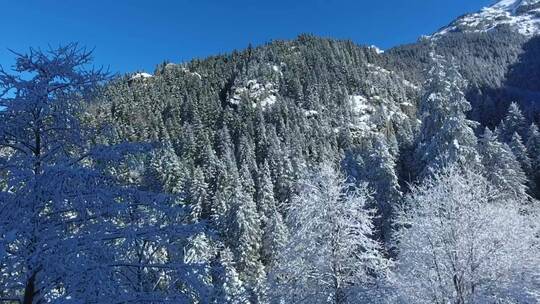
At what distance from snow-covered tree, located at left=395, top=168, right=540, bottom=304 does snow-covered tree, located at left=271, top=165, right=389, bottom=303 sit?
1.54 meters

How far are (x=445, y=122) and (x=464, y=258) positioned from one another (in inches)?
577

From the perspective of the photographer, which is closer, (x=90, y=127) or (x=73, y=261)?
(x=73, y=261)

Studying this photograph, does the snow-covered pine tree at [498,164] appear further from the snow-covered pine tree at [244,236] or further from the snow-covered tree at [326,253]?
the snow-covered pine tree at [244,236]

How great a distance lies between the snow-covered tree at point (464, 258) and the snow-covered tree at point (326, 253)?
154cm

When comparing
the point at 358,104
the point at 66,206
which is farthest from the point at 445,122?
the point at 358,104

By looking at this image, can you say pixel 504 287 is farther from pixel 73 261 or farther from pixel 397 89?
pixel 397 89

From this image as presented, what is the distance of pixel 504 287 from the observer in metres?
15.5

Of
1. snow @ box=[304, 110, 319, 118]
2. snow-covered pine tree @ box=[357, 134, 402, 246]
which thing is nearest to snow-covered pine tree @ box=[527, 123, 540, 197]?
snow-covered pine tree @ box=[357, 134, 402, 246]

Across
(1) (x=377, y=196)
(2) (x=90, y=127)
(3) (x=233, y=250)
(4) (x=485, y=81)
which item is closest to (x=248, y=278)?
(3) (x=233, y=250)

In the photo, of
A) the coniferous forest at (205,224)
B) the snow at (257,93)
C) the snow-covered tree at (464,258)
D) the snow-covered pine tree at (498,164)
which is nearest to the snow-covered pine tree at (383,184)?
the coniferous forest at (205,224)

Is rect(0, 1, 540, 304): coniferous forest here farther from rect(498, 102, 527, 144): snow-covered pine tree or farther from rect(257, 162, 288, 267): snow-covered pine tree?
rect(498, 102, 527, 144): snow-covered pine tree

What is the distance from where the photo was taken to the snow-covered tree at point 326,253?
16922 mm

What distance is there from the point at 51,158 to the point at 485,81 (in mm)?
196213

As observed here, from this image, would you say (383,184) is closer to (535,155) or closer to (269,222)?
(269,222)
